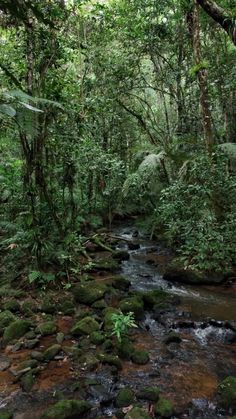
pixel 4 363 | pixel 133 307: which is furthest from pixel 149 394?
pixel 133 307

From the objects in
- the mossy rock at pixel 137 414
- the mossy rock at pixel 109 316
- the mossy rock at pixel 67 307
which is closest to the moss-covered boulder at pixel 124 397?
the mossy rock at pixel 137 414

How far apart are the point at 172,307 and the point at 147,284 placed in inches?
43.1

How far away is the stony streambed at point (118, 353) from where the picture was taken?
3326mm

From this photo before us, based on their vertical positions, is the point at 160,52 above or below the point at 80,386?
above

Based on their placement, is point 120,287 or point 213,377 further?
point 120,287

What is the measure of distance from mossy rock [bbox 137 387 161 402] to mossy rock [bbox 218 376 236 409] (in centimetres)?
59

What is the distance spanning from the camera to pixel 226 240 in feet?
21.2

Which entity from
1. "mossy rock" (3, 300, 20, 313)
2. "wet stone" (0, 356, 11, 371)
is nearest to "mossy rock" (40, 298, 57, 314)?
"mossy rock" (3, 300, 20, 313)

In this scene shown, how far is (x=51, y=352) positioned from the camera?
410cm

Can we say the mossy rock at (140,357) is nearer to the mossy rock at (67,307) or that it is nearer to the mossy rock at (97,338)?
the mossy rock at (97,338)

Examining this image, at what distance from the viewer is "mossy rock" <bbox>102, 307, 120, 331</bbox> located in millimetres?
4695

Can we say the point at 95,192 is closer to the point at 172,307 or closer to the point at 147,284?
the point at 147,284

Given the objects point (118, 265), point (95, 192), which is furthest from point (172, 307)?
point (95, 192)

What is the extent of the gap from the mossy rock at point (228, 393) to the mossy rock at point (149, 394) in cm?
59
